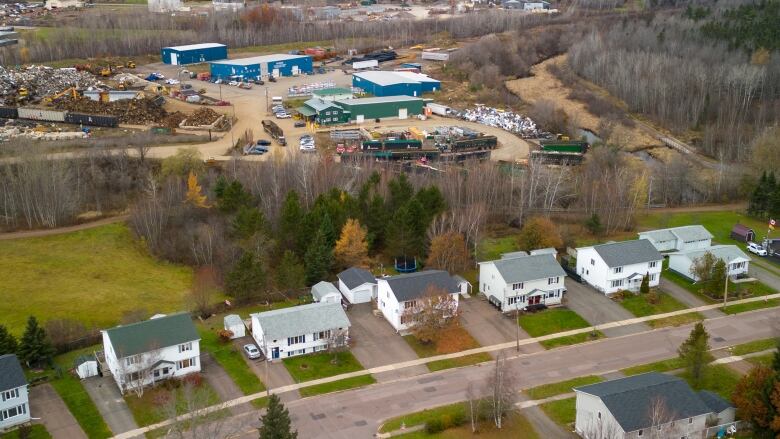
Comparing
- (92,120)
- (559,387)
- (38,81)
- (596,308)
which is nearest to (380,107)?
(92,120)

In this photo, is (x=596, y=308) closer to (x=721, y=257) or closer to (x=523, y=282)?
(x=523, y=282)

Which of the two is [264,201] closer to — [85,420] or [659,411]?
[85,420]

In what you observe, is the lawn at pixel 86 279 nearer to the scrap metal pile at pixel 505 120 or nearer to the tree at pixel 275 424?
the tree at pixel 275 424

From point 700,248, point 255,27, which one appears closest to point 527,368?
point 700,248

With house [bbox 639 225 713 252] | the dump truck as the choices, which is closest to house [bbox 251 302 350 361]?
house [bbox 639 225 713 252]

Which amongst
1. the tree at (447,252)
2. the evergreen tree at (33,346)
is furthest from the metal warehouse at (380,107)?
the evergreen tree at (33,346)

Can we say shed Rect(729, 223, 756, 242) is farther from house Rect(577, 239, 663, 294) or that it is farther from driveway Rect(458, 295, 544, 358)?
driveway Rect(458, 295, 544, 358)

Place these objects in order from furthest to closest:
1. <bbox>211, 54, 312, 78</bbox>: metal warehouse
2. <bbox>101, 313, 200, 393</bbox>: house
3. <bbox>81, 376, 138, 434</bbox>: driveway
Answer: <bbox>211, 54, 312, 78</bbox>: metal warehouse, <bbox>101, 313, 200, 393</bbox>: house, <bbox>81, 376, 138, 434</bbox>: driveway
